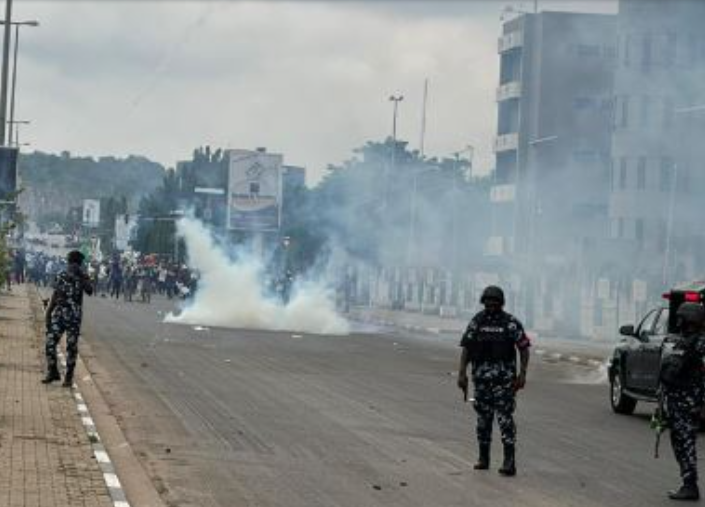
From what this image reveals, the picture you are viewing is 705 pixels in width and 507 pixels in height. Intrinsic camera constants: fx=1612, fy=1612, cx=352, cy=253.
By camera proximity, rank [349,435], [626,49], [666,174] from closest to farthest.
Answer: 1. [349,435]
2. [626,49]
3. [666,174]

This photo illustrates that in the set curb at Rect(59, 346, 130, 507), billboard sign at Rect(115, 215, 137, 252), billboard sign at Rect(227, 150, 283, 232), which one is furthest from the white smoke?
billboard sign at Rect(115, 215, 137, 252)

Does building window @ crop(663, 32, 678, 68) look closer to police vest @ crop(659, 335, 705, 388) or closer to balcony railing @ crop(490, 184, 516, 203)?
balcony railing @ crop(490, 184, 516, 203)

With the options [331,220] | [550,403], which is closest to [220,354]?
[550,403]

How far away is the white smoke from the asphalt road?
17.7 meters

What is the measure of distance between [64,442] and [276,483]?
253 centimetres

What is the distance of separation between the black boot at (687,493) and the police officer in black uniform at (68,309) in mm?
10158

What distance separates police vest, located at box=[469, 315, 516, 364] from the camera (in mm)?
14352

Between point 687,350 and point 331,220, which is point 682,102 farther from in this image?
point 687,350

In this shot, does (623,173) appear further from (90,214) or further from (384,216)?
(90,214)

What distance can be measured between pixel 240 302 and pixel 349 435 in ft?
111

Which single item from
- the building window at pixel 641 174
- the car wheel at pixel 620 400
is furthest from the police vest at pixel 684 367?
the building window at pixel 641 174

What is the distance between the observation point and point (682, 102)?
5047 cm

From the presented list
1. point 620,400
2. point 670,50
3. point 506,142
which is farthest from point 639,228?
point 620,400

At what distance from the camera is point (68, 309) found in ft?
70.0
